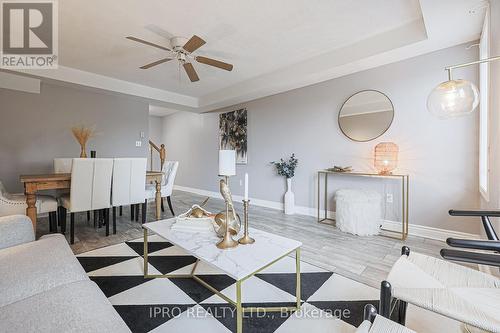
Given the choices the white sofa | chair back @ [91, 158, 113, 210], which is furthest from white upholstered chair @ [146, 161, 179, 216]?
the white sofa

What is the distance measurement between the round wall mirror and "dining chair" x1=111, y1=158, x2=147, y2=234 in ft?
9.74

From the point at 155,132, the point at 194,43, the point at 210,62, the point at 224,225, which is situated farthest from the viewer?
the point at 155,132

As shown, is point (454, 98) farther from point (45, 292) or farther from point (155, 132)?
point (155, 132)

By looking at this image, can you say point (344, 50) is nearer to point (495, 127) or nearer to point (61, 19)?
point (495, 127)

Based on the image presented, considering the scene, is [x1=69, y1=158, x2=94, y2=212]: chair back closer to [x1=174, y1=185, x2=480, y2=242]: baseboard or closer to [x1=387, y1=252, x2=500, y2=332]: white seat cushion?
[x1=174, y1=185, x2=480, y2=242]: baseboard

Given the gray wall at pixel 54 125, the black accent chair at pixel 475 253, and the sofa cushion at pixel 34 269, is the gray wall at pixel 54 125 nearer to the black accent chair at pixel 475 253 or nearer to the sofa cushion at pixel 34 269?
the sofa cushion at pixel 34 269

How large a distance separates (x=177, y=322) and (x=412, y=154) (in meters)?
3.12

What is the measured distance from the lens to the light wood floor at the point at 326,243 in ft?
6.62

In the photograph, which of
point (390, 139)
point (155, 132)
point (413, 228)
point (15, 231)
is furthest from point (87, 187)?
point (155, 132)

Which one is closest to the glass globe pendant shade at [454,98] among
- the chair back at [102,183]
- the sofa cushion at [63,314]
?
the sofa cushion at [63,314]

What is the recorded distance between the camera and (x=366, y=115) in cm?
321

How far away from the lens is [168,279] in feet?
5.90

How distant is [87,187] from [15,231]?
146cm

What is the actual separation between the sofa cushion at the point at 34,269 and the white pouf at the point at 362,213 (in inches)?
108
